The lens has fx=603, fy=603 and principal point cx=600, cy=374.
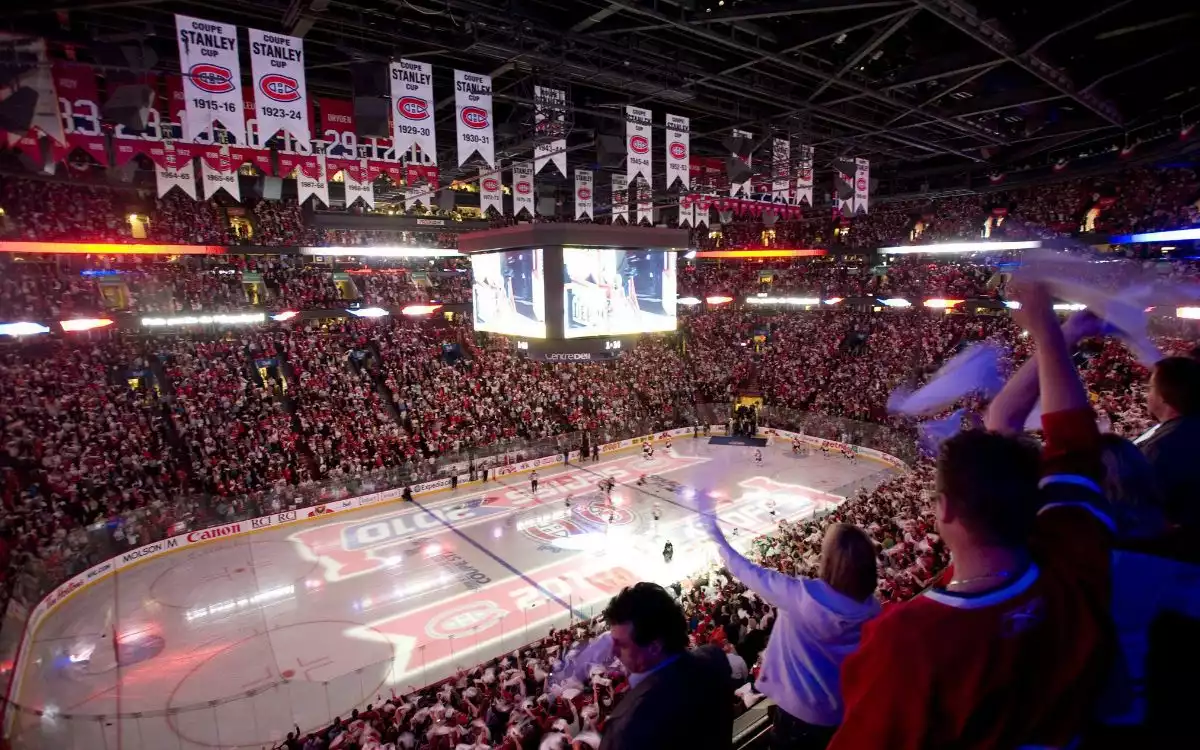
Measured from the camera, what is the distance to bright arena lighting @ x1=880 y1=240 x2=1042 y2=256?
31.7m

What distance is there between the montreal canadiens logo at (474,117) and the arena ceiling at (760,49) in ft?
3.26

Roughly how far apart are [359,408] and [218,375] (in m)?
5.63

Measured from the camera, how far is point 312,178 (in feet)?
57.7

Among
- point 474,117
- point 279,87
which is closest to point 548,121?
point 474,117

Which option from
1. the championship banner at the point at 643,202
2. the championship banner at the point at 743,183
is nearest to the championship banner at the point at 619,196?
the championship banner at the point at 643,202

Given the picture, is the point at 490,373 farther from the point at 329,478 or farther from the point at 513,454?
the point at 329,478

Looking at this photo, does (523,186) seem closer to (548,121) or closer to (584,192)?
(584,192)

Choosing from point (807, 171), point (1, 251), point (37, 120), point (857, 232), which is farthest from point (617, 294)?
point (857, 232)

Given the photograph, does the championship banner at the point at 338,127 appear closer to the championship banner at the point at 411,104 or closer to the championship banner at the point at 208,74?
the championship banner at the point at 411,104

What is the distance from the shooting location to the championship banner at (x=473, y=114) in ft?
45.4

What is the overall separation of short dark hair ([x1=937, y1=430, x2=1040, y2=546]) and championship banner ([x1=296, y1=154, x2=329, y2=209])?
61.9 ft

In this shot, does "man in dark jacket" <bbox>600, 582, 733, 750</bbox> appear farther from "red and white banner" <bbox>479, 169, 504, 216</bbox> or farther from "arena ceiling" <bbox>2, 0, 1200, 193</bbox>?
"red and white banner" <bbox>479, 169, 504, 216</bbox>

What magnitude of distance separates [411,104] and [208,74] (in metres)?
3.72

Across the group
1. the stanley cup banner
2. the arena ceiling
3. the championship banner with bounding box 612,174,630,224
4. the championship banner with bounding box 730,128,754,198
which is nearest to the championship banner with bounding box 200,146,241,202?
the arena ceiling
